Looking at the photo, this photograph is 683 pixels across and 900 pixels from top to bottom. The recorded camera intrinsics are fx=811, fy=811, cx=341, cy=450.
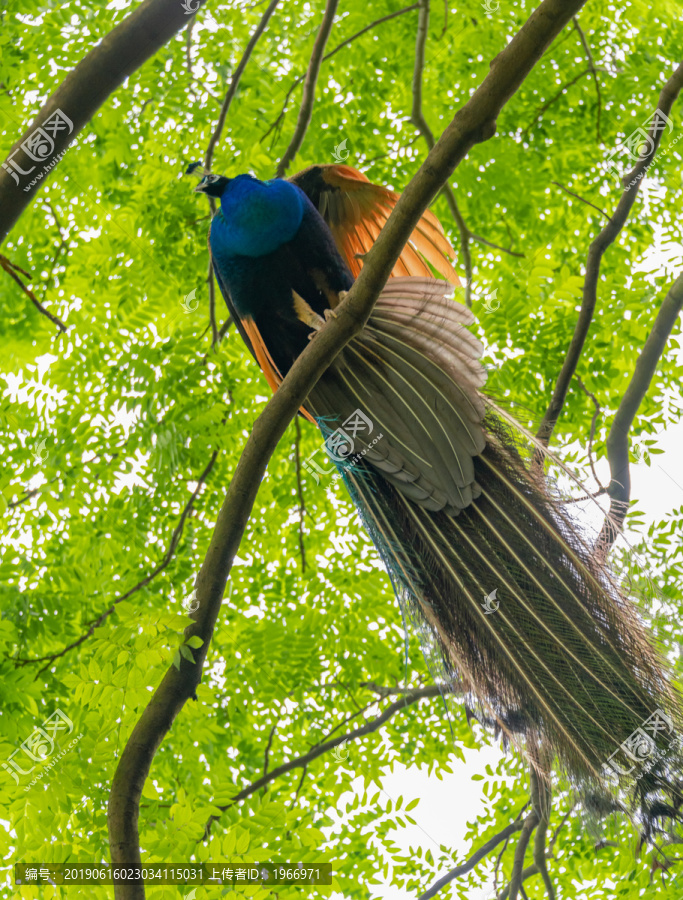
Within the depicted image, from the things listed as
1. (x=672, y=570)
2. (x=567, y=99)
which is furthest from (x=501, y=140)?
(x=672, y=570)

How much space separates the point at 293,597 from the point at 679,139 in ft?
11.7

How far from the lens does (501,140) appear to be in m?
5.01

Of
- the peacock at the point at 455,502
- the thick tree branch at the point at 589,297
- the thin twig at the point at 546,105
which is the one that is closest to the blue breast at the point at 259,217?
the peacock at the point at 455,502

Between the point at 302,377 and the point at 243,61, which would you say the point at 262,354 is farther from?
the point at 302,377

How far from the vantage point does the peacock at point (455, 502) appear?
2.56 metres

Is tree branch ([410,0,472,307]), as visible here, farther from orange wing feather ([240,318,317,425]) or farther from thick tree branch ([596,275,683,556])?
orange wing feather ([240,318,317,425])

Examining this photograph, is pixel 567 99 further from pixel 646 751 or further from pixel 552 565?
pixel 646 751
